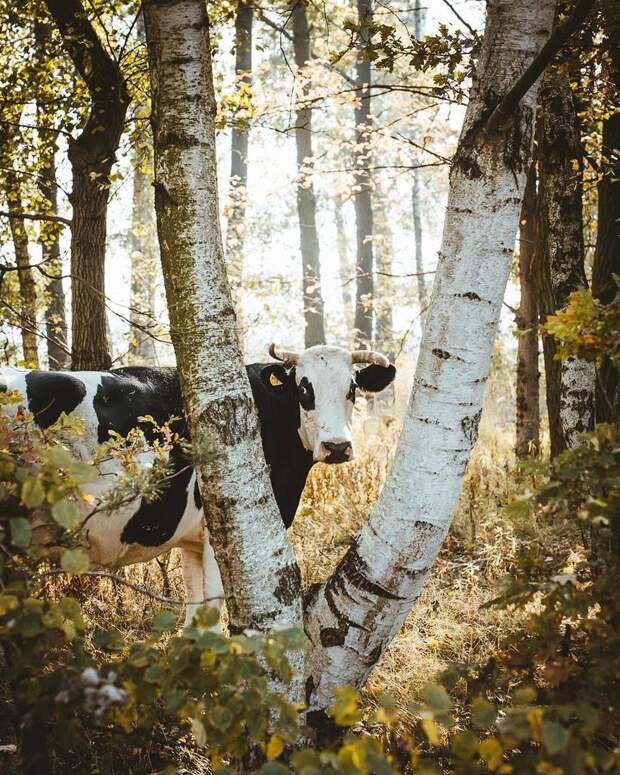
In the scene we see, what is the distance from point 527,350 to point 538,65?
5078mm

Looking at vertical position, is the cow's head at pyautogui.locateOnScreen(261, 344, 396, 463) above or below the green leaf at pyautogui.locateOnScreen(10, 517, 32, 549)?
below

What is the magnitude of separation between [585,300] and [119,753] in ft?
8.68

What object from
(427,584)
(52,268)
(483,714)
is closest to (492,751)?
(483,714)

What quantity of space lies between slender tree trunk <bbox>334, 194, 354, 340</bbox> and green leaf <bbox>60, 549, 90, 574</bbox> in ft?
77.2

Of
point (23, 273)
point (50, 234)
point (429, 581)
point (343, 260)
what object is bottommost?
point (429, 581)

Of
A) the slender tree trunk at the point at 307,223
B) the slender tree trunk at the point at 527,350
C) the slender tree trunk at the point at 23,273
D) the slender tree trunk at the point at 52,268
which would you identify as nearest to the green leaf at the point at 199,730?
the slender tree trunk at the point at 23,273

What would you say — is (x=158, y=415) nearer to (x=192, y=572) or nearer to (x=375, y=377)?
(x=192, y=572)

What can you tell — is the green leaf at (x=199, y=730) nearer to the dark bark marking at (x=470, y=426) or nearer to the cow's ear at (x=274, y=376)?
the dark bark marking at (x=470, y=426)

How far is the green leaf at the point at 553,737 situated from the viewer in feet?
4.12

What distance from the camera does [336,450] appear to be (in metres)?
4.05

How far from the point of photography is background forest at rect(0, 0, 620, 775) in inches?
58.8

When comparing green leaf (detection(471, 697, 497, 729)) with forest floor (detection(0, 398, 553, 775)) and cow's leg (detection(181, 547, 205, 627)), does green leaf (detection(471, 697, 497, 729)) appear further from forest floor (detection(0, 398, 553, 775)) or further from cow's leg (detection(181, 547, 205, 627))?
cow's leg (detection(181, 547, 205, 627))

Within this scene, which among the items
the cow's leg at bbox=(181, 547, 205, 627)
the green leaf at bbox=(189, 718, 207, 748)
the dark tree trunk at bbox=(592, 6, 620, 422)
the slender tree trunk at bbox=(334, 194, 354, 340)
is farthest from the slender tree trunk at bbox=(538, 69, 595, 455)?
the slender tree trunk at bbox=(334, 194, 354, 340)

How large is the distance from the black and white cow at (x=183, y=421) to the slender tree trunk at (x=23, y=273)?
8.05 ft
